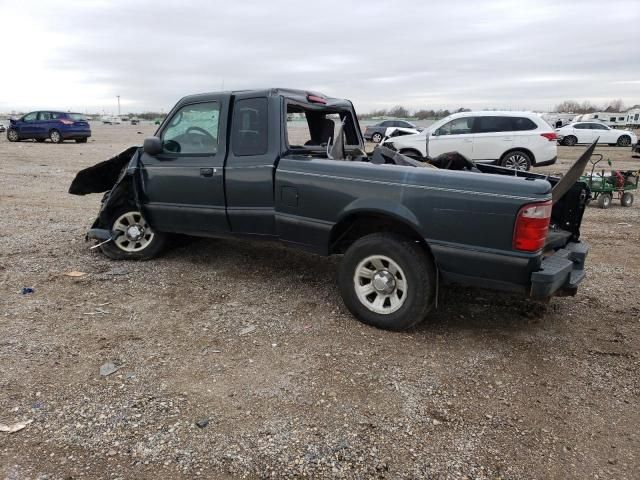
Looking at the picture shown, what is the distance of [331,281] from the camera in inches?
207

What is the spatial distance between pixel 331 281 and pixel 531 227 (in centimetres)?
236

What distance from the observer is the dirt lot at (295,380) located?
104 inches

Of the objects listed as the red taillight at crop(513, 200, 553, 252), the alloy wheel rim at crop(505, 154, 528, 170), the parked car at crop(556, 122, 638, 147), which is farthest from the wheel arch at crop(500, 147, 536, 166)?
the parked car at crop(556, 122, 638, 147)

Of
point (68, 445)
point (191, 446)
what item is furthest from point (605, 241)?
point (68, 445)

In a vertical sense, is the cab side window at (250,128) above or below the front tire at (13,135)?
above

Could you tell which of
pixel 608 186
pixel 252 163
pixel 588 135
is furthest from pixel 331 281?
pixel 588 135

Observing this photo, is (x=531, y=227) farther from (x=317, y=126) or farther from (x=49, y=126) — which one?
(x=49, y=126)

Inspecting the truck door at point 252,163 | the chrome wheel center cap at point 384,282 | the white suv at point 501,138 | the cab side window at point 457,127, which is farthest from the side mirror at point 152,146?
the cab side window at point 457,127

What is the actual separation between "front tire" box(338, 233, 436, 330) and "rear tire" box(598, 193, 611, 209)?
768 centimetres

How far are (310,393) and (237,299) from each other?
1.72 metres

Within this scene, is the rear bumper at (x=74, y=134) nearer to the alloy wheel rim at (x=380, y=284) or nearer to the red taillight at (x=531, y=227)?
the alloy wheel rim at (x=380, y=284)

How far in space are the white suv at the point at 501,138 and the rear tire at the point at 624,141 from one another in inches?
802

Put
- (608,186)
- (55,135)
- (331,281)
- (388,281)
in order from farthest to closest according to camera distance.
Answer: (55,135) → (608,186) → (331,281) → (388,281)

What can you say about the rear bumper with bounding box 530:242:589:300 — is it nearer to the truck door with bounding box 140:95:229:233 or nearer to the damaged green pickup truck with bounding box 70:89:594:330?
the damaged green pickup truck with bounding box 70:89:594:330
